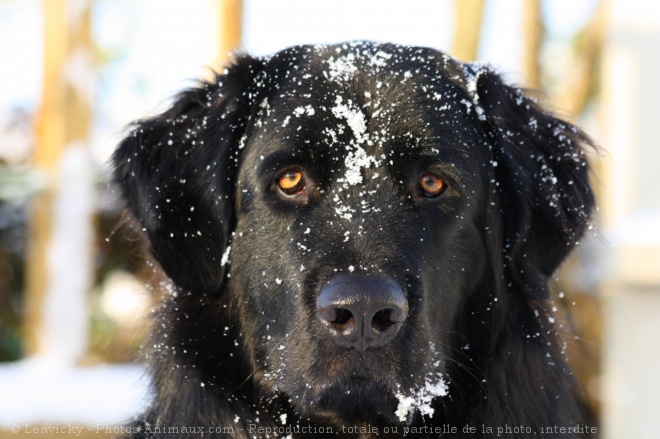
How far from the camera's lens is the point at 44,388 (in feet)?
26.7

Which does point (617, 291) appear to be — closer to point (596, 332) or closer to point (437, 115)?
point (437, 115)

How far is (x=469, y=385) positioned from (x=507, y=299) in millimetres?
395

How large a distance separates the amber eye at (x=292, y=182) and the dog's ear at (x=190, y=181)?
29cm

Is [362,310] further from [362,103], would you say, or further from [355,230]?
[362,103]

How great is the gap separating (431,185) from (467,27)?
613cm

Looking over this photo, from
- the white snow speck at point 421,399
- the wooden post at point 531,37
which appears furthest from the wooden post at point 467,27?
the white snow speck at point 421,399

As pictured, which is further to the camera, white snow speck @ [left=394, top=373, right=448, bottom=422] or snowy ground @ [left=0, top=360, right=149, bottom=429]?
snowy ground @ [left=0, top=360, right=149, bottom=429]

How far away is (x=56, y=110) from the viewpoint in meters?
9.04

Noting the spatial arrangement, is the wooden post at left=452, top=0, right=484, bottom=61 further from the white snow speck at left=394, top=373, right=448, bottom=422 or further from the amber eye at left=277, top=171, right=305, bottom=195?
the white snow speck at left=394, top=373, right=448, bottom=422

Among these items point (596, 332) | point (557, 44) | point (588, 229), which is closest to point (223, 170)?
point (588, 229)

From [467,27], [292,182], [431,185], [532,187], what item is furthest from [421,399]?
[467,27]

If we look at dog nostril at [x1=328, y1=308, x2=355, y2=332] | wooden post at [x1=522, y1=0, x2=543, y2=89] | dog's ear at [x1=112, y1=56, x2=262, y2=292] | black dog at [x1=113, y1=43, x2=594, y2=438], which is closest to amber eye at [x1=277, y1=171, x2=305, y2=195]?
black dog at [x1=113, y1=43, x2=594, y2=438]

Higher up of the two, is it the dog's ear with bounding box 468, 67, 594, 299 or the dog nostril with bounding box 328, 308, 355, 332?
the dog's ear with bounding box 468, 67, 594, 299

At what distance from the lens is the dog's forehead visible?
334 centimetres
